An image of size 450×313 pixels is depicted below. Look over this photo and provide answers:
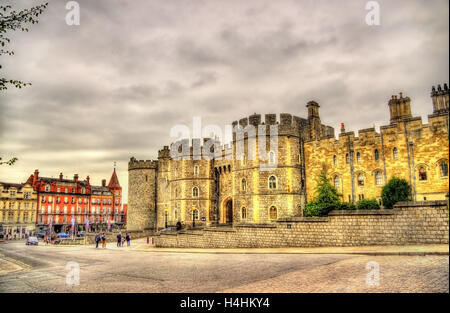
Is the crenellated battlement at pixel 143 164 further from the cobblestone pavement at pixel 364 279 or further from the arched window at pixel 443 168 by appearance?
the cobblestone pavement at pixel 364 279

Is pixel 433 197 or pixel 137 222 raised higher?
pixel 433 197

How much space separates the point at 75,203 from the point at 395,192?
7131 centimetres

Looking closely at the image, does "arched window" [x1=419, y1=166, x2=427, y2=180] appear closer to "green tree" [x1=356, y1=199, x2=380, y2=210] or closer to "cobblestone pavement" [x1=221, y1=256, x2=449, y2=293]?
"green tree" [x1=356, y1=199, x2=380, y2=210]

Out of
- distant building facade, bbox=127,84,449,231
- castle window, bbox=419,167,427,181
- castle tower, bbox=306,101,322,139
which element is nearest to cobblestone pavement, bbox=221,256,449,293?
castle window, bbox=419,167,427,181

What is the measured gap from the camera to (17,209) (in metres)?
63.7

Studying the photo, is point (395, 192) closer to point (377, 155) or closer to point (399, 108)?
point (377, 155)

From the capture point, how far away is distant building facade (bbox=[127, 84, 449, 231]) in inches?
935

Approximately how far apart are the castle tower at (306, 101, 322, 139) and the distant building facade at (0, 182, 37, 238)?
6053 centimetres

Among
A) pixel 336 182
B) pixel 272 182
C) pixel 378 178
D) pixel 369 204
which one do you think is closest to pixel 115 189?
pixel 272 182
